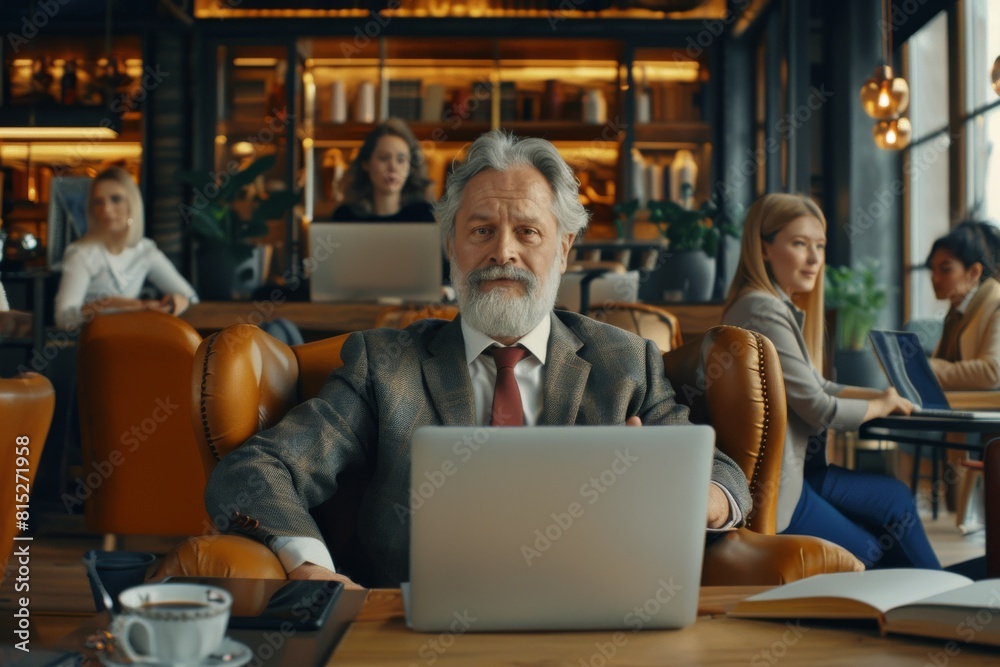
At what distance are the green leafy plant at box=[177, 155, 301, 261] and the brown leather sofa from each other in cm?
211

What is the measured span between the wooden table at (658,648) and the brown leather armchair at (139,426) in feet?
7.11

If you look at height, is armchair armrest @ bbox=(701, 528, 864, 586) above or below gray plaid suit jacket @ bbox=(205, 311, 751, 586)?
below

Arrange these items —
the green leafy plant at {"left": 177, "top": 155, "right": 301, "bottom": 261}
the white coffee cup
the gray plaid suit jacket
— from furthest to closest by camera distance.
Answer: the green leafy plant at {"left": 177, "top": 155, "right": 301, "bottom": 261} → the gray plaid suit jacket → the white coffee cup

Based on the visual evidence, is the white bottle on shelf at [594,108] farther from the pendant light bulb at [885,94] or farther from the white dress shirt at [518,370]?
the white dress shirt at [518,370]

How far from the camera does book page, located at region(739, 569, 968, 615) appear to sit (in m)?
0.93

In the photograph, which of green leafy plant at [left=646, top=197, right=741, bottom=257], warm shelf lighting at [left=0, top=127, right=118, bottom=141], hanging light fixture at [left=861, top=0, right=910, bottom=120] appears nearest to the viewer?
green leafy plant at [left=646, top=197, right=741, bottom=257]

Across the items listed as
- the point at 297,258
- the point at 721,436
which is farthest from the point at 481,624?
the point at 297,258

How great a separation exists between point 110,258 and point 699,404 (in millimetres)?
3162

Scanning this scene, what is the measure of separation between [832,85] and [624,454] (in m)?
7.10

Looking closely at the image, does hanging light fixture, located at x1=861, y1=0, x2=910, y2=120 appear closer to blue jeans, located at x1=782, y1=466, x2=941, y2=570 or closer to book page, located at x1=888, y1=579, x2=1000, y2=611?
blue jeans, located at x1=782, y1=466, x2=941, y2=570

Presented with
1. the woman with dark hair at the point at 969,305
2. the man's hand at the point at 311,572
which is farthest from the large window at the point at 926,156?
the man's hand at the point at 311,572

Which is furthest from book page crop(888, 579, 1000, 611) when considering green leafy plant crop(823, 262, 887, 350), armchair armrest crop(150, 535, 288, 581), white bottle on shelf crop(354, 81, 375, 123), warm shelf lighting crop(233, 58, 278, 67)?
warm shelf lighting crop(233, 58, 278, 67)

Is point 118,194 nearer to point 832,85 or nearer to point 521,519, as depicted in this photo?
point 521,519

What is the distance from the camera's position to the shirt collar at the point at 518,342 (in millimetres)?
1683
